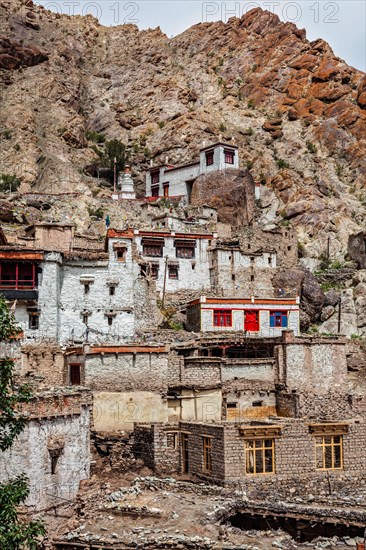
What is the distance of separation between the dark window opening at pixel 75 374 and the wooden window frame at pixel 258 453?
1112 centimetres

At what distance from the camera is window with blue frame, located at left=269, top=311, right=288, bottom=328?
4822 centimetres

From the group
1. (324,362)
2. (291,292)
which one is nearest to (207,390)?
(324,362)

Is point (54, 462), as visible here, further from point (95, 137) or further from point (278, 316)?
point (95, 137)

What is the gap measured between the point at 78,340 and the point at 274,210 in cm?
3793

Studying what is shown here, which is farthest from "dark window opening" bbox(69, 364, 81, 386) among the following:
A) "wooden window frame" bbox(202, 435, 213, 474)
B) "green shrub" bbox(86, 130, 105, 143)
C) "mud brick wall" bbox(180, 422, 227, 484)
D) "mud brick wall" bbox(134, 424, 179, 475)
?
"green shrub" bbox(86, 130, 105, 143)

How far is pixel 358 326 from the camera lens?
5744 centimetres

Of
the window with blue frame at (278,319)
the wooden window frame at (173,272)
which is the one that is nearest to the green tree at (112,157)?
the wooden window frame at (173,272)

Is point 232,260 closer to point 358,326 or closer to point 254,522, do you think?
point 358,326

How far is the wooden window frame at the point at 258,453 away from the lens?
1142 inches

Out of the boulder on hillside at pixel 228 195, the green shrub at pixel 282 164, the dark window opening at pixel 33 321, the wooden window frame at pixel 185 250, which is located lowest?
the dark window opening at pixel 33 321

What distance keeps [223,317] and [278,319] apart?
4.28 m

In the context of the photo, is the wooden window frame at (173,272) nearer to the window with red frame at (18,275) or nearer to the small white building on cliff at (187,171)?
the window with red frame at (18,275)

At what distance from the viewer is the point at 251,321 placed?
47844 mm

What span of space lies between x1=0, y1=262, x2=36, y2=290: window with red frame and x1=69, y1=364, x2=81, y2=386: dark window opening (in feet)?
26.4
